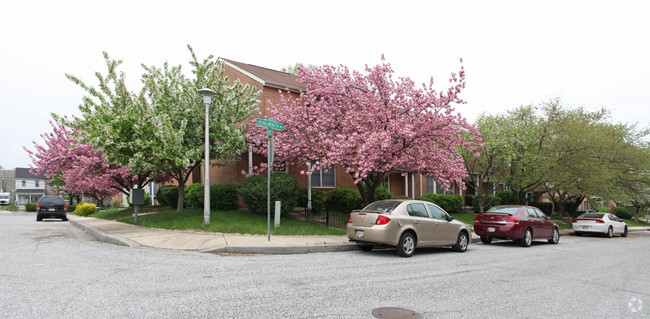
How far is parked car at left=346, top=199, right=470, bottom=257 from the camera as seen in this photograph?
31.3 ft

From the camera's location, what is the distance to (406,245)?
979 cm

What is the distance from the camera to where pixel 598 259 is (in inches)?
408

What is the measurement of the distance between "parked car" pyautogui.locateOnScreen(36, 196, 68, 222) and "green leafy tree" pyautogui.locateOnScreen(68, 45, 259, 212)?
40.0 feet

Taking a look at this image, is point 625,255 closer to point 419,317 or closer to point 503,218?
point 503,218

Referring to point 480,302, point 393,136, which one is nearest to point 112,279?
point 480,302

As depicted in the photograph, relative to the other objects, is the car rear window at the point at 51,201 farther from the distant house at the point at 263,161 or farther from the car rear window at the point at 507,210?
the car rear window at the point at 507,210

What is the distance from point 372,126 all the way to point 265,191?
448 centimetres

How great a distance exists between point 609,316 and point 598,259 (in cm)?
655

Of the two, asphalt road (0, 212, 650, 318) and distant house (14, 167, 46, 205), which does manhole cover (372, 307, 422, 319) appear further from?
distant house (14, 167, 46, 205)

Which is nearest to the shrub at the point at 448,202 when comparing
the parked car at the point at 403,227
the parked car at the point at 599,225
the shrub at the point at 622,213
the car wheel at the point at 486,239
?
the parked car at the point at 599,225

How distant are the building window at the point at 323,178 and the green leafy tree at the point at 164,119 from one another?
5.37 meters

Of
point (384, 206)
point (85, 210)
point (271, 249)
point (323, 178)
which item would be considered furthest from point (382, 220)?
point (85, 210)

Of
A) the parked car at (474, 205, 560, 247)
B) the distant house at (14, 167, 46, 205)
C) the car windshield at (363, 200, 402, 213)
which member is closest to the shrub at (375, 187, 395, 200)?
the parked car at (474, 205, 560, 247)

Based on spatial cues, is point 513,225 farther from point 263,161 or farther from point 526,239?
point 263,161
